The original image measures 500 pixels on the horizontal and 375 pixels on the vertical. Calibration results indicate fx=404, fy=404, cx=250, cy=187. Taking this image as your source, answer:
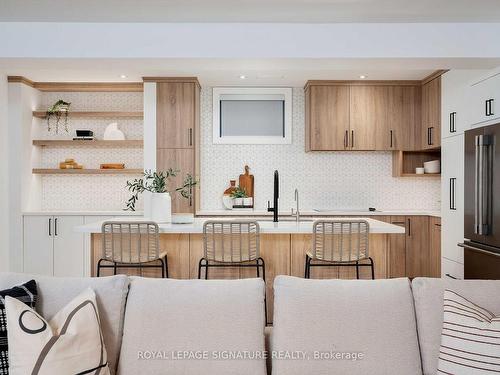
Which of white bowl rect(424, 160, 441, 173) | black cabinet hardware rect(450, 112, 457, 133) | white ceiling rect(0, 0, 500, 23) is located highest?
white ceiling rect(0, 0, 500, 23)

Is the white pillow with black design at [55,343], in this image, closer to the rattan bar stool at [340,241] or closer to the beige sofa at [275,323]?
the beige sofa at [275,323]

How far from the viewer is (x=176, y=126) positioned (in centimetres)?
530

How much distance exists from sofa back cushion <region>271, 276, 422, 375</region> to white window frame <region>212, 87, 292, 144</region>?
428 cm

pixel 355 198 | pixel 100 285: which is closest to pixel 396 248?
pixel 355 198

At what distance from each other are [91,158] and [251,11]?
3599 mm

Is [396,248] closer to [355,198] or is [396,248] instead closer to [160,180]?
[355,198]

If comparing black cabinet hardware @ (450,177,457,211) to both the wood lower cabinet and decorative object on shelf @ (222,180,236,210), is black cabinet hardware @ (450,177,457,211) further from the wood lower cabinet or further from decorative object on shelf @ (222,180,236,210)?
the wood lower cabinet

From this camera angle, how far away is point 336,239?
3.26 meters

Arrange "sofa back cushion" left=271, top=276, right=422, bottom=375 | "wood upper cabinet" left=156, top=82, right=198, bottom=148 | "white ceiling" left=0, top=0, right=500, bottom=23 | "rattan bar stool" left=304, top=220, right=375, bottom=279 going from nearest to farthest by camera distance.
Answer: "sofa back cushion" left=271, top=276, right=422, bottom=375
"white ceiling" left=0, top=0, right=500, bottom=23
"rattan bar stool" left=304, top=220, right=375, bottom=279
"wood upper cabinet" left=156, top=82, right=198, bottom=148

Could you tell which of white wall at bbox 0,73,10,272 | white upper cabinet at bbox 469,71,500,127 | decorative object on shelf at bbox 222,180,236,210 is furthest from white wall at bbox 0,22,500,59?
decorative object on shelf at bbox 222,180,236,210

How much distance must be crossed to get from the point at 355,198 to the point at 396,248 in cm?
97

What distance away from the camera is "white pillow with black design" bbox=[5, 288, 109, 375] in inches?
56.1

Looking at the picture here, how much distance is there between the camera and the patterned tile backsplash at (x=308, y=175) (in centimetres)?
591

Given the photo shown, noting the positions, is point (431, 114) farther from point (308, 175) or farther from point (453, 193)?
point (308, 175)
